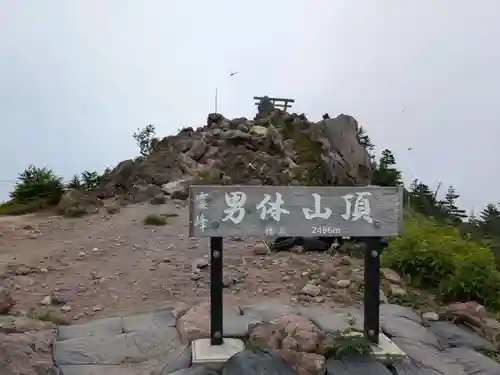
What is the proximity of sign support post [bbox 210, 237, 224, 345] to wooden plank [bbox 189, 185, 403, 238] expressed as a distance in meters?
0.17

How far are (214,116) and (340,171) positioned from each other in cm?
436

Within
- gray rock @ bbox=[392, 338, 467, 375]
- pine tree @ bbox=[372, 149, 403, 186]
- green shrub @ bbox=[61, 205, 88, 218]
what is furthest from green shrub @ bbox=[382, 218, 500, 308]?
pine tree @ bbox=[372, 149, 403, 186]

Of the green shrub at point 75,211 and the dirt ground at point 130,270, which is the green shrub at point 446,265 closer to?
the dirt ground at point 130,270

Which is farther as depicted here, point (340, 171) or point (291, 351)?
point (340, 171)

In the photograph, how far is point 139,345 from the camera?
13.0 feet

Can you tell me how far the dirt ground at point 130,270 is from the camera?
511 centimetres

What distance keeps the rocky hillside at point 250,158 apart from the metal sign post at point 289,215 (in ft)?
25.8

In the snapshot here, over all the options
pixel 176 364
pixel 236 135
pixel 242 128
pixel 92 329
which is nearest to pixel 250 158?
pixel 236 135

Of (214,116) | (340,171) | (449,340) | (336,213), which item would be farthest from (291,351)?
(214,116)

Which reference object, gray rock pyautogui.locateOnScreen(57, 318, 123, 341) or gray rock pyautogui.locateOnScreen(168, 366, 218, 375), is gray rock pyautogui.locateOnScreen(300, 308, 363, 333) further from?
gray rock pyautogui.locateOnScreen(57, 318, 123, 341)

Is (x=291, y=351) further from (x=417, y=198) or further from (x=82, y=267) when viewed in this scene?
(x=417, y=198)

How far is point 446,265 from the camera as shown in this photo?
5594mm

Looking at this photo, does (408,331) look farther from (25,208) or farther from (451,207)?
(451,207)

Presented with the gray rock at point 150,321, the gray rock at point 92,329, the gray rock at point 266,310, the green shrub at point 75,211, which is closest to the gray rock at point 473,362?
the gray rock at point 266,310
